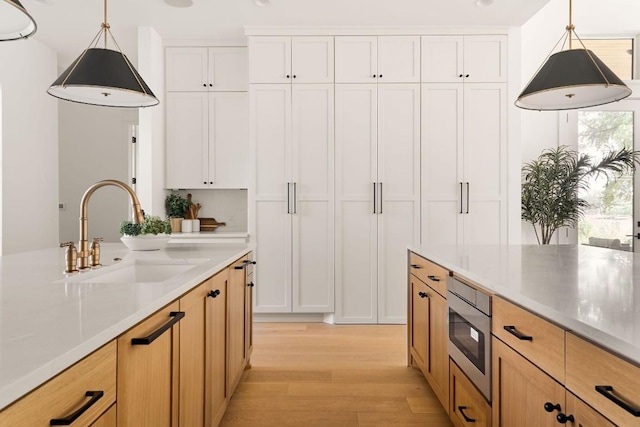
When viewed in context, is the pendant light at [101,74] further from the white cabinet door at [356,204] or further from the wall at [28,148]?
the wall at [28,148]

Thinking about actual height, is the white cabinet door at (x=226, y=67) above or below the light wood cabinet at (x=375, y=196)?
above

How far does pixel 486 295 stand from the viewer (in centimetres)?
152

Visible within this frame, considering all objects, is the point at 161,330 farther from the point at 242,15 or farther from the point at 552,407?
the point at 242,15

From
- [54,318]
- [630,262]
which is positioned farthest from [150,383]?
[630,262]

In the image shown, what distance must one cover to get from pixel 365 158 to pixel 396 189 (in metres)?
0.44

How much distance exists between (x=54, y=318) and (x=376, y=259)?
3.36 metres

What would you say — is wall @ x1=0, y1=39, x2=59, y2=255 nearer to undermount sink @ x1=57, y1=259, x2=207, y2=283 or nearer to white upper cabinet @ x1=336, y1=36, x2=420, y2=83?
undermount sink @ x1=57, y1=259, x2=207, y2=283

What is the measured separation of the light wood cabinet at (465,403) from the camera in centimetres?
Result: 156

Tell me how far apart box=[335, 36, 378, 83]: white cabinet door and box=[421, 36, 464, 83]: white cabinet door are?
0.49 metres

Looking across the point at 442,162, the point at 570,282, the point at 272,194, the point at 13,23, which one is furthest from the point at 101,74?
the point at 442,162

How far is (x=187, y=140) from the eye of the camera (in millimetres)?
4348

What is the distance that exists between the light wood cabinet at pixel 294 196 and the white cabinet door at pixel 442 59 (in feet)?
3.23

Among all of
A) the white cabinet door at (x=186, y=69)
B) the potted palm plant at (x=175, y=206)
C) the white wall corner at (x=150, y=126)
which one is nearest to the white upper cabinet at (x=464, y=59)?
the white cabinet door at (x=186, y=69)

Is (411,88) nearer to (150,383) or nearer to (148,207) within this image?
A: (148,207)
